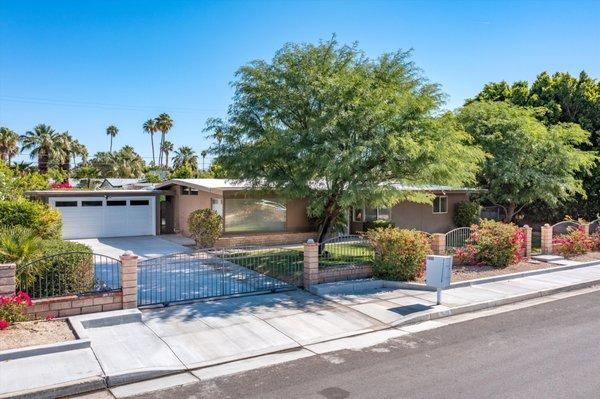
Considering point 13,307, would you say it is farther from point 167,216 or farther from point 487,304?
point 167,216

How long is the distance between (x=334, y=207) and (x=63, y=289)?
29.8 ft

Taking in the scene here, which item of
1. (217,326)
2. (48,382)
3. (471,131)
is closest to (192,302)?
(217,326)

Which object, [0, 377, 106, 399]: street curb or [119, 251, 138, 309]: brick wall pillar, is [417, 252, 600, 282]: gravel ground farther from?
[0, 377, 106, 399]: street curb

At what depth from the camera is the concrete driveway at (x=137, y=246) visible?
750 inches

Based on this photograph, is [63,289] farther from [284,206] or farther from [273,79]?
[284,206]

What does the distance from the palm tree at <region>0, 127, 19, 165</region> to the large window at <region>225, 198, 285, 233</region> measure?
46.9m

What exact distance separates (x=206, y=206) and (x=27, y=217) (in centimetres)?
781

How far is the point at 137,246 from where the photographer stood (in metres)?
21.1

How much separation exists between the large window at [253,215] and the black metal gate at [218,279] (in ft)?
16.0

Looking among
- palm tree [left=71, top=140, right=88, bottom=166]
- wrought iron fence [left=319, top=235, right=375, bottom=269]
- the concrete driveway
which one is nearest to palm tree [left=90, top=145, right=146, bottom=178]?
palm tree [left=71, top=140, right=88, bottom=166]

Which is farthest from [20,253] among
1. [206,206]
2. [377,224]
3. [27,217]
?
[377,224]

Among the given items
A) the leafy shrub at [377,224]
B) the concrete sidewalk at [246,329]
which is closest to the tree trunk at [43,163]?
the leafy shrub at [377,224]

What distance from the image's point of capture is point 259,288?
41.5 ft

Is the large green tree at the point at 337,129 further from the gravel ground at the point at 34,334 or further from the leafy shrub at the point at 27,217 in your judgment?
the gravel ground at the point at 34,334
